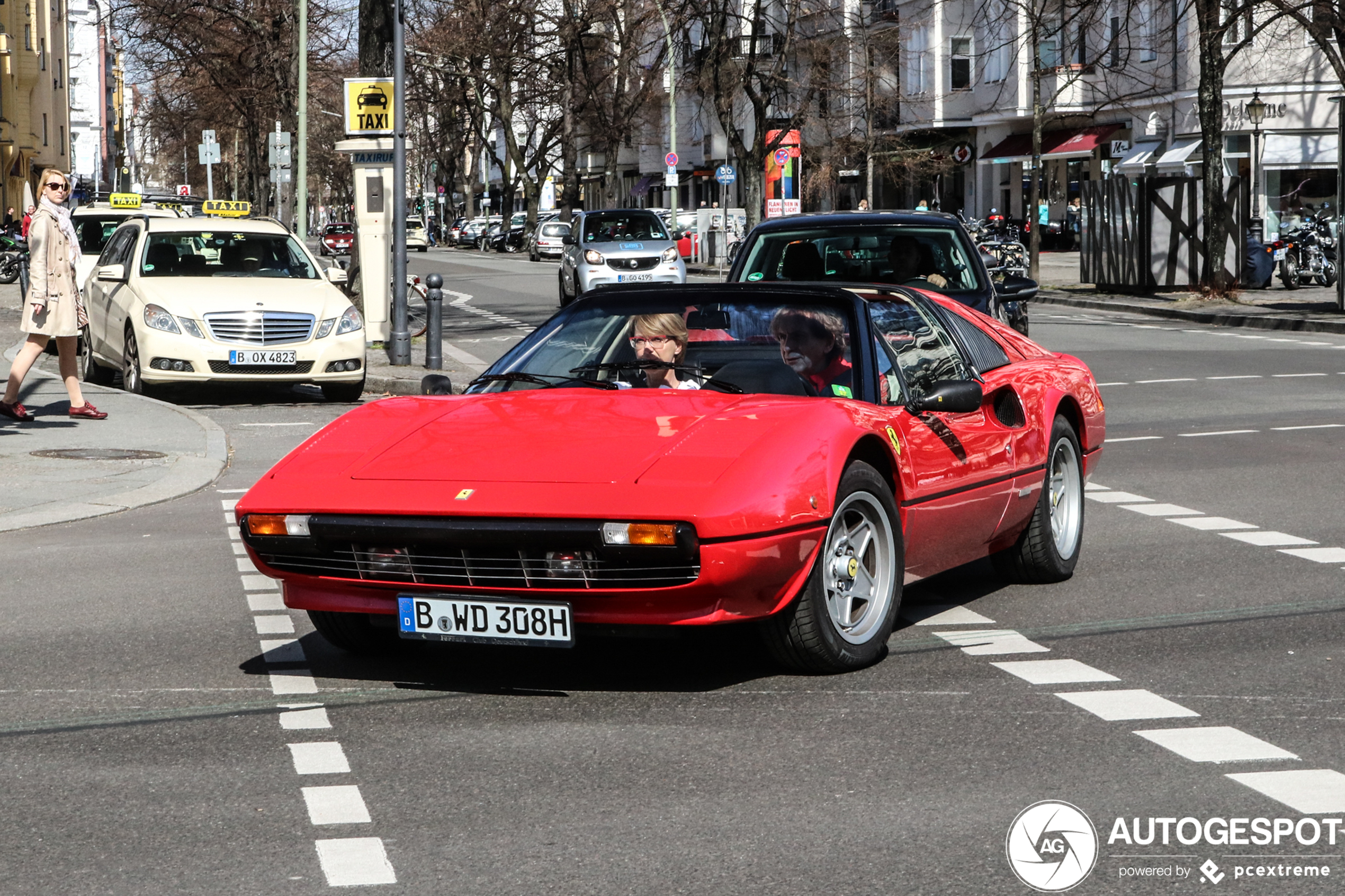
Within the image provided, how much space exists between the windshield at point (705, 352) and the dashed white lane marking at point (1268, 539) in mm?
3106

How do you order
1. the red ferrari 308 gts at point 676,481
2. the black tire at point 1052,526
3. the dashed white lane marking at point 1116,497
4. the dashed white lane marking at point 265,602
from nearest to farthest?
the red ferrari 308 gts at point 676,481 → the dashed white lane marking at point 265,602 → the black tire at point 1052,526 → the dashed white lane marking at point 1116,497

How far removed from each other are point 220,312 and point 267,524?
10.7 meters

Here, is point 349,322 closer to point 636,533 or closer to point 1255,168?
point 636,533

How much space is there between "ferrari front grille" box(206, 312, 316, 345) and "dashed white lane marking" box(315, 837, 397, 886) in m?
12.2

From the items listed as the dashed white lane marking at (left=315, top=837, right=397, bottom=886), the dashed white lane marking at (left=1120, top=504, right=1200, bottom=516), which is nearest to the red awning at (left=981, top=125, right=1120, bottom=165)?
the dashed white lane marking at (left=1120, top=504, right=1200, bottom=516)

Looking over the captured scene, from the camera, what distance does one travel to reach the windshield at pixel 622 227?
3659 cm

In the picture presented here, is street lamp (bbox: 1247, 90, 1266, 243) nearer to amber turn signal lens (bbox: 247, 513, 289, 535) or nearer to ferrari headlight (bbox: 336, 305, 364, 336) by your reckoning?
ferrari headlight (bbox: 336, 305, 364, 336)

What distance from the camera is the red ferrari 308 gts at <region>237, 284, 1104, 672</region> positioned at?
18.2 feet

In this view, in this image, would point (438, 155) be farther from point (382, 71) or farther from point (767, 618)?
point (767, 618)

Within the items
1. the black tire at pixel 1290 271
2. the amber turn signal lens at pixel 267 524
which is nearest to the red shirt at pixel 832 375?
the amber turn signal lens at pixel 267 524

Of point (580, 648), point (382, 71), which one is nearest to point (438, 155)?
point (382, 71)

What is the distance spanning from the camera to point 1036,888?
4.06 metres

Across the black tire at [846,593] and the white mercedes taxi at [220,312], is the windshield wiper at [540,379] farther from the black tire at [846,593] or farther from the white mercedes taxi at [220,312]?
the white mercedes taxi at [220,312]

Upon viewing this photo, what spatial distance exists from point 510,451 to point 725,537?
2.74 feet
